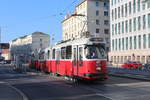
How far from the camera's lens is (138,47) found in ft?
262

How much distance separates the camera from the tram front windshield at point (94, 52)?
72.0 ft

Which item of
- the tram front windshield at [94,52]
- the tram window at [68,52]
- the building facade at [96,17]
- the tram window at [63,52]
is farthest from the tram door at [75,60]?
the building facade at [96,17]

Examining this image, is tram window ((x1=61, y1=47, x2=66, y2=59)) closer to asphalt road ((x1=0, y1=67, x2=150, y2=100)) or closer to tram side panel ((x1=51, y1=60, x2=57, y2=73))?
tram side panel ((x1=51, y1=60, x2=57, y2=73))

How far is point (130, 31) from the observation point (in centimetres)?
8388

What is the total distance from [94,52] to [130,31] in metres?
63.3

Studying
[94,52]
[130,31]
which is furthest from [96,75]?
[130,31]

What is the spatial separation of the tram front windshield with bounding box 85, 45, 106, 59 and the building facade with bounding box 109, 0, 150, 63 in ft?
177

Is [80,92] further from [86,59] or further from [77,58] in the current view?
[77,58]

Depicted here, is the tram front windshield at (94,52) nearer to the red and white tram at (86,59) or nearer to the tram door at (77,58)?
the red and white tram at (86,59)

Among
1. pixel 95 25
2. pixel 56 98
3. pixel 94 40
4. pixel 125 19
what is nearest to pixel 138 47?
pixel 125 19

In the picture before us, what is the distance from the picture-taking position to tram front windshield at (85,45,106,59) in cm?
2194

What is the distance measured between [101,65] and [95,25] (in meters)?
92.3

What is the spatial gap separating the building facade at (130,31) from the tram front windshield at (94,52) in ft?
177

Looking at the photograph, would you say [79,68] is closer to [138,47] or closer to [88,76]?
[88,76]
